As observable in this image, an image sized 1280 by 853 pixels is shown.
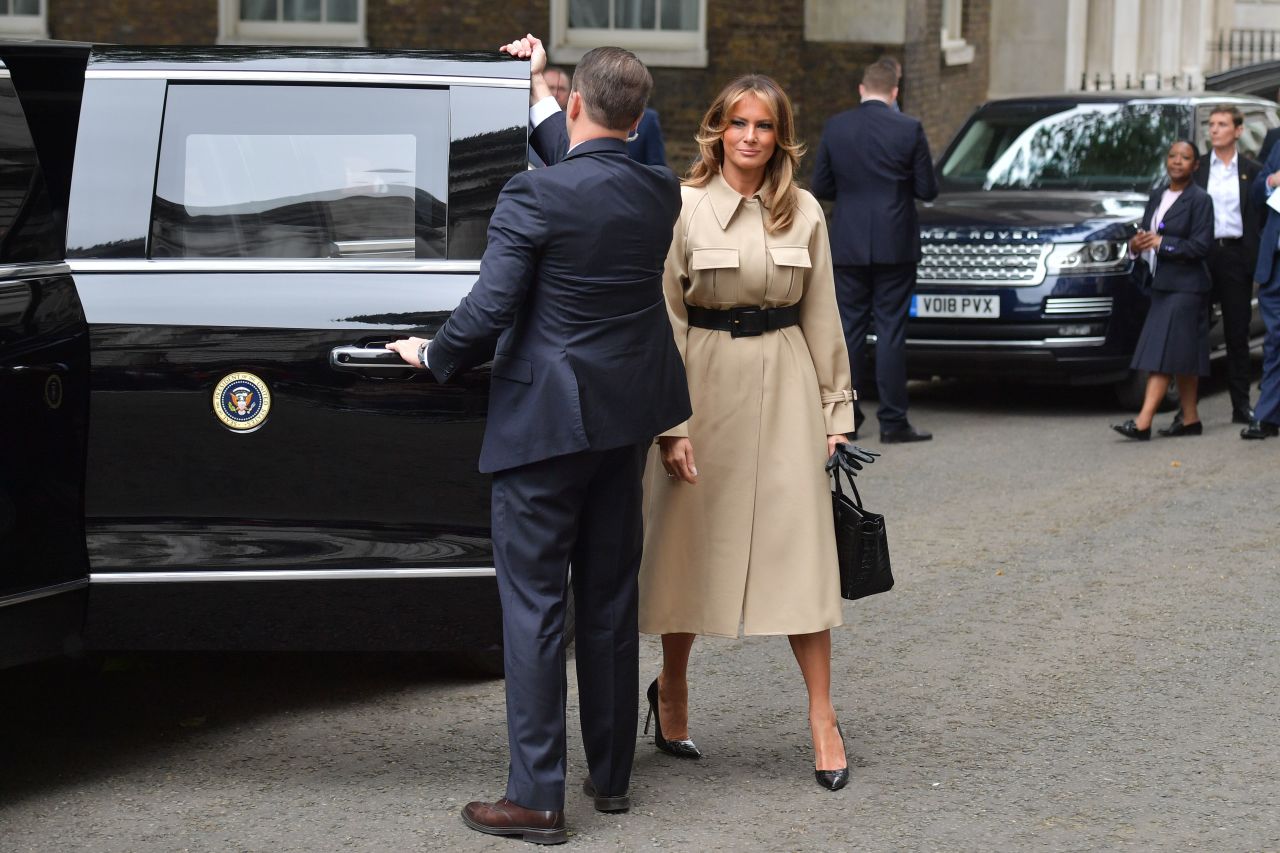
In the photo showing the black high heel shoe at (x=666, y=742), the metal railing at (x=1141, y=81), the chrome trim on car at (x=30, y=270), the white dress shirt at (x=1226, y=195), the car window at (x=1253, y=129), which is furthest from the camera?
the metal railing at (x=1141, y=81)

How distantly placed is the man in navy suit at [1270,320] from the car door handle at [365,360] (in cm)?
663

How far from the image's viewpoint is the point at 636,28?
1822 centimetres

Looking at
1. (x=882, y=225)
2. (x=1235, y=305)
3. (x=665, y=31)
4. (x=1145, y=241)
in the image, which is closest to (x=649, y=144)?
(x=882, y=225)

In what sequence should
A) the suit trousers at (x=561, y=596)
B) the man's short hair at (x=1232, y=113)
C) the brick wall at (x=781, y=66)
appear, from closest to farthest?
the suit trousers at (x=561, y=596)
the man's short hair at (x=1232, y=113)
the brick wall at (x=781, y=66)

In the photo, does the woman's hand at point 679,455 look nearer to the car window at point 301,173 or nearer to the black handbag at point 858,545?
the black handbag at point 858,545

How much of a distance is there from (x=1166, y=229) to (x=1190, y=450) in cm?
119

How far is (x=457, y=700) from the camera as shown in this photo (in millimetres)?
5586

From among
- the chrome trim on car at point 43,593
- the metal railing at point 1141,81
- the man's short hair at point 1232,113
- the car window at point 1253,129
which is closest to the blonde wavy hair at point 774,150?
the chrome trim on car at point 43,593

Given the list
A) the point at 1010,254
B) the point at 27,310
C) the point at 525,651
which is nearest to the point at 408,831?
the point at 525,651

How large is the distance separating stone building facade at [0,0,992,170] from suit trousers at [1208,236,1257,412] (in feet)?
22.6

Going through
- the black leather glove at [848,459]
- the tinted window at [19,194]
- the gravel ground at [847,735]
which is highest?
the tinted window at [19,194]

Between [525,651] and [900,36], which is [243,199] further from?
[900,36]

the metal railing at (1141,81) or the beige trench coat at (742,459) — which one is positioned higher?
the metal railing at (1141,81)

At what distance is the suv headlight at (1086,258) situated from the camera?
10.9 meters
